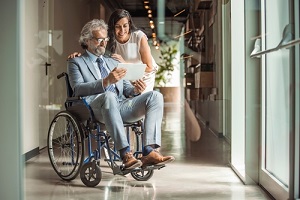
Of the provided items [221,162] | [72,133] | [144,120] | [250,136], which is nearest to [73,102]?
[72,133]

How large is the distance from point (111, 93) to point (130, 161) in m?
0.44

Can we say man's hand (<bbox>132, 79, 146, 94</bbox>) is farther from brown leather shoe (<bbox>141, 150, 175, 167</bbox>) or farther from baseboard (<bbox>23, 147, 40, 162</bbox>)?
baseboard (<bbox>23, 147, 40, 162</bbox>)

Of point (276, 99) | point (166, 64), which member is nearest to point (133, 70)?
point (166, 64)

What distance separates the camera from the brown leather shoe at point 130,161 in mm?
3324

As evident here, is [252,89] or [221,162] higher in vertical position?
[252,89]

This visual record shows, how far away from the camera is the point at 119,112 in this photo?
3.29 metres

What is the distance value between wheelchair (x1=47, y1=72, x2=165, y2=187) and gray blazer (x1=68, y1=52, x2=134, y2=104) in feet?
0.14

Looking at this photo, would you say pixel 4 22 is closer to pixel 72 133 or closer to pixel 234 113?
pixel 72 133

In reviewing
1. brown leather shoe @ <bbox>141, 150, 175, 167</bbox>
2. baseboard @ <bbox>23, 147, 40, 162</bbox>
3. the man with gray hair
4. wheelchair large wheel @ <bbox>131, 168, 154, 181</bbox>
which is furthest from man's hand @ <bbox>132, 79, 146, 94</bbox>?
baseboard @ <bbox>23, 147, 40, 162</bbox>

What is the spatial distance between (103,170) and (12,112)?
0.68 metres

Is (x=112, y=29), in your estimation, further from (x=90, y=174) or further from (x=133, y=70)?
(x=90, y=174)

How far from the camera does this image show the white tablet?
10.7 feet

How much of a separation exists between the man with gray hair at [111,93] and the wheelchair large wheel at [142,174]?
5cm

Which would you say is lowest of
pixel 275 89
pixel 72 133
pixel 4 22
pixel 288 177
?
pixel 288 177
